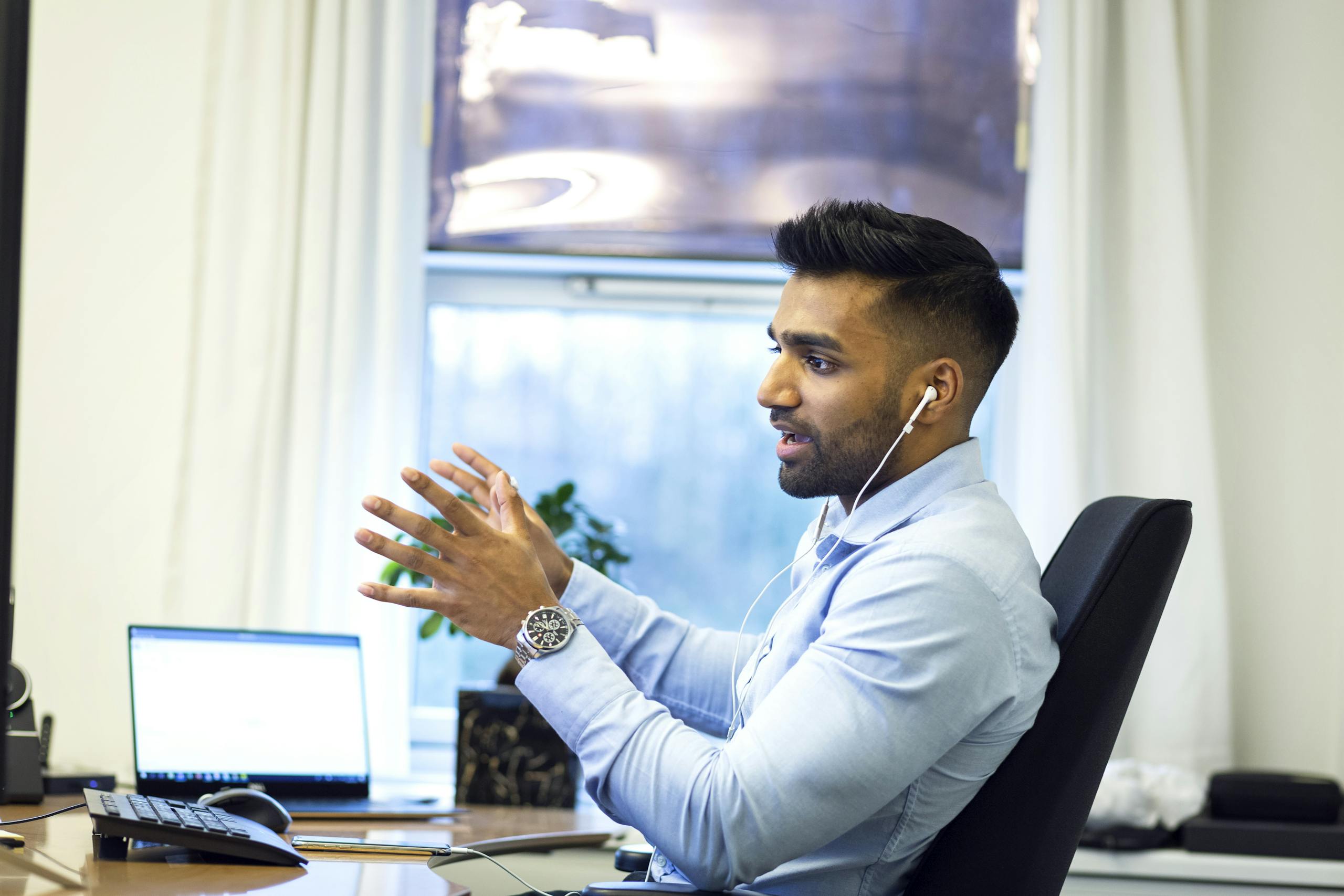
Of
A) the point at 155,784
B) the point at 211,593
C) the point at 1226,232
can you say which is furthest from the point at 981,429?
the point at 155,784

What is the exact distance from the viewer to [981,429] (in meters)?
2.74

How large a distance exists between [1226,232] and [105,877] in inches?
92.5

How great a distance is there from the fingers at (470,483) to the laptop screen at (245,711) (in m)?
0.52

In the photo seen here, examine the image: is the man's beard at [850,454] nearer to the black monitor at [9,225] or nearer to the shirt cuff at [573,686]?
the shirt cuff at [573,686]

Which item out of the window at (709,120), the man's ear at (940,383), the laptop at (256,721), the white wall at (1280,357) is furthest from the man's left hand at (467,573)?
the white wall at (1280,357)

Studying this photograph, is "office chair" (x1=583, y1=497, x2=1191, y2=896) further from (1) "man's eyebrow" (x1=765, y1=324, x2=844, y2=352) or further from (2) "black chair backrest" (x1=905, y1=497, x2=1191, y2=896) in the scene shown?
(1) "man's eyebrow" (x1=765, y1=324, x2=844, y2=352)

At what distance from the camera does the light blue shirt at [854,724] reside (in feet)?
3.60

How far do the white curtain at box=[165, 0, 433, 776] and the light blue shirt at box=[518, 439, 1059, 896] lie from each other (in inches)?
50.4

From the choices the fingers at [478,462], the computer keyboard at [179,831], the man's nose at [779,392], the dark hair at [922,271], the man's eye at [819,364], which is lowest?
the computer keyboard at [179,831]

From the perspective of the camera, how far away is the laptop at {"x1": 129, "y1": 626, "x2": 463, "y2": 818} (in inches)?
68.6

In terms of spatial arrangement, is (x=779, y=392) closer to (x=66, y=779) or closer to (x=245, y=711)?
(x=245, y=711)

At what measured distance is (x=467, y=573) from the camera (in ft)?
4.00

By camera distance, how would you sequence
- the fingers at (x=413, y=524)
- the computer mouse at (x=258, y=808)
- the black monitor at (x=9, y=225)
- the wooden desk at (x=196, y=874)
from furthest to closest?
the computer mouse at (x=258, y=808) < the fingers at (x=413, y=524) < the wooden desk at (x=196, y=874) < the black monitor at (x=9, y=225)

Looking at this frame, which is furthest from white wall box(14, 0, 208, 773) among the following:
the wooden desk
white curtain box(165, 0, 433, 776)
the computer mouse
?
the computer mouse
